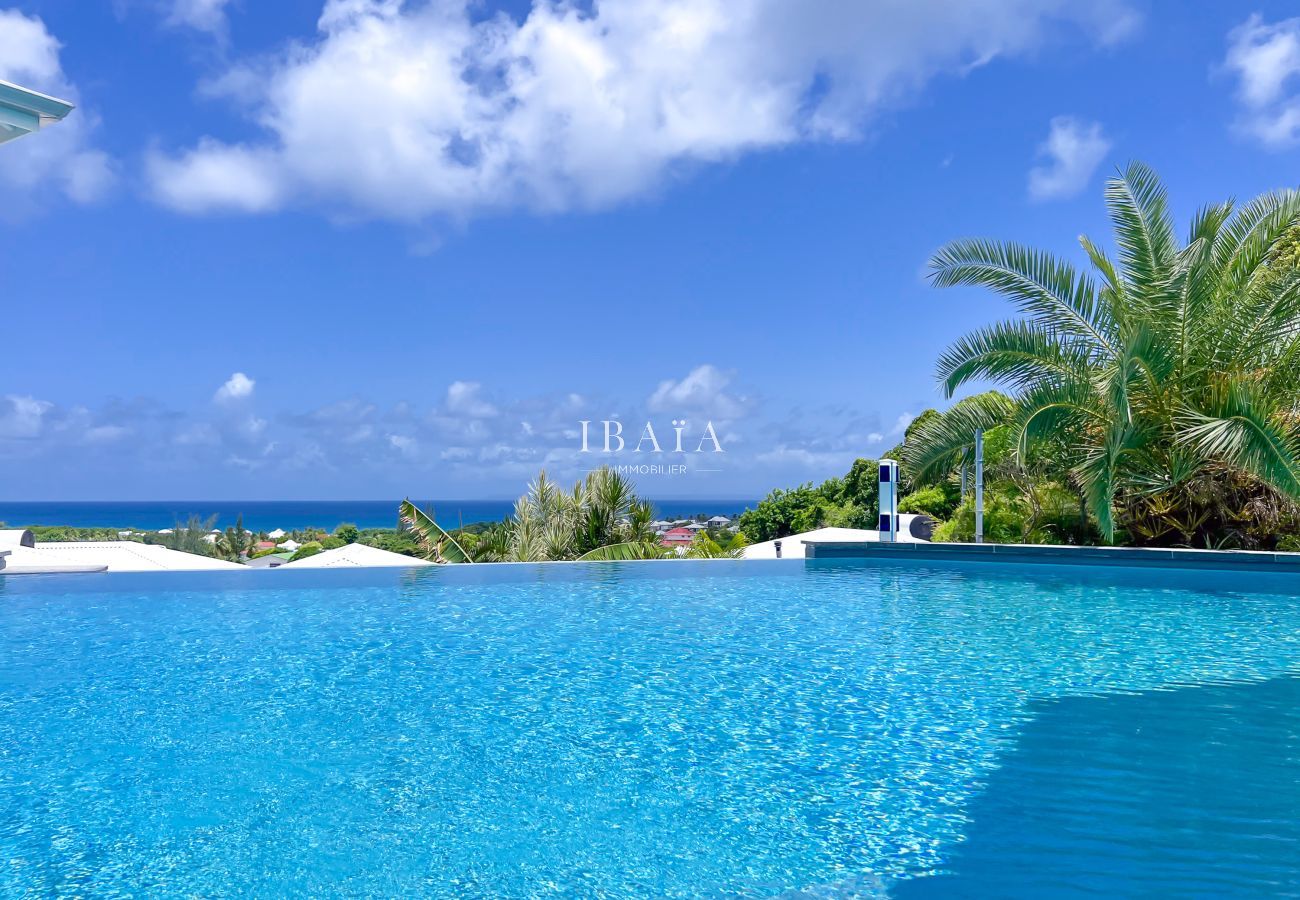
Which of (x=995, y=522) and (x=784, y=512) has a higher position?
(x=784, y=512)

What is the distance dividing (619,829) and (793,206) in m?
23.8

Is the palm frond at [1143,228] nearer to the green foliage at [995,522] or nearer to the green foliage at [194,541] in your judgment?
the green foliage at [995,522]

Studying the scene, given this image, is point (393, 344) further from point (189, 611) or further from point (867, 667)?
point (867, 667)

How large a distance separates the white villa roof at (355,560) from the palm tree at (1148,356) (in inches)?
350

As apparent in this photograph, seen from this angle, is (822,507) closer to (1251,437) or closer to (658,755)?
(1251,437)

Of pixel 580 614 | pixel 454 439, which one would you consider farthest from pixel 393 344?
pixel 580 614

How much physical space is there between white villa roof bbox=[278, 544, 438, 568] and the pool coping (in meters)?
6.53

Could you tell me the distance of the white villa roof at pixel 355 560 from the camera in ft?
43.0

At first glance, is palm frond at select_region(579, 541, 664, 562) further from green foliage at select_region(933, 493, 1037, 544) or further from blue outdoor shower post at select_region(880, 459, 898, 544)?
green foliage at select_region(933, 493, 1037, 544)

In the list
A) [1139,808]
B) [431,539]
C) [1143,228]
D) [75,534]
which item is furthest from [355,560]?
[75,534]

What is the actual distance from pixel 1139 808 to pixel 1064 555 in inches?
339

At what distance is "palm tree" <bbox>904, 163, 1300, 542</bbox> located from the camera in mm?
10430

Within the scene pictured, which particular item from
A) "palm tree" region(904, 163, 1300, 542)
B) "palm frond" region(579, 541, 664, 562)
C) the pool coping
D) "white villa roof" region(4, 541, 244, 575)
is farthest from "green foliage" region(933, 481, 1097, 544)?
"white villa roof" region(4, 541, 244, 575)

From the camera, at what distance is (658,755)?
4.20m
